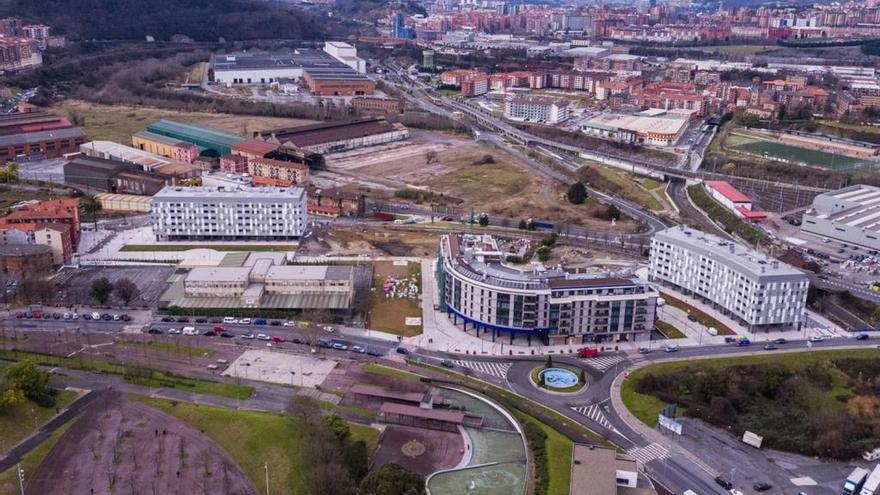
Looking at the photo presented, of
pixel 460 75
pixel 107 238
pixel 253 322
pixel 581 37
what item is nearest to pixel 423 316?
pixel 253 322

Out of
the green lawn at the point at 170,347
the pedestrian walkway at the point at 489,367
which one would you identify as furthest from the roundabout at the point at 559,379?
the green lawn at the point at 170,347

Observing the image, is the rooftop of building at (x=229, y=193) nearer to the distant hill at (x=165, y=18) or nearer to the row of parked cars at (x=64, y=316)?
the row of parked cars at (x=64, y=316)

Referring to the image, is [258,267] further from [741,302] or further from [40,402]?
[741,302]

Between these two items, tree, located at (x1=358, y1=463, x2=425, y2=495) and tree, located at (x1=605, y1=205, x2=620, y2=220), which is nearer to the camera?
tree, located at (x1=358, y1=463, x2=425, y2=495)

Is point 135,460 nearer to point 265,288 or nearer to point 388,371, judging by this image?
point 388,371

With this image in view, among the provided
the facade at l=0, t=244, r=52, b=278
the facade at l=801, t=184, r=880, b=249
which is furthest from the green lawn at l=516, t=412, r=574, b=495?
the facade at l=801, t=184, r=880, b=249

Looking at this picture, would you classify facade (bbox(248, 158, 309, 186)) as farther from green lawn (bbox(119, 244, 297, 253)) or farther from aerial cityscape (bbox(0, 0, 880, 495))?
green lawn (bbox(119, 244, 297, 253))
